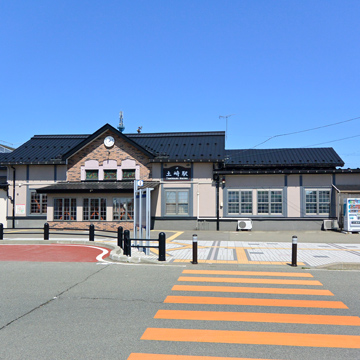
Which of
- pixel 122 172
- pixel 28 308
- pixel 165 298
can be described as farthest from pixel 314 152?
pixel 28 308

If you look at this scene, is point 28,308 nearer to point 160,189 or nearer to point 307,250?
point 307,250

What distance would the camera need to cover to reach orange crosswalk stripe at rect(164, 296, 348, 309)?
24.1 ft

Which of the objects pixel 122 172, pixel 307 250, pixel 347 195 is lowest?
pixel 307 250

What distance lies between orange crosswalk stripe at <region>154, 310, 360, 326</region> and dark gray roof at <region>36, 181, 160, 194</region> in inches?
681

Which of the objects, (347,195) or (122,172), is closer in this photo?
(347,195)

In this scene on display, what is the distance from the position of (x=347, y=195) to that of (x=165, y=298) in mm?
20109

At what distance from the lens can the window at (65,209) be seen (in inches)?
984

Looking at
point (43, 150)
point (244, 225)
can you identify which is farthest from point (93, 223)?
point (244, 225)

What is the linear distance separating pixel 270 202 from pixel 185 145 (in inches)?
299

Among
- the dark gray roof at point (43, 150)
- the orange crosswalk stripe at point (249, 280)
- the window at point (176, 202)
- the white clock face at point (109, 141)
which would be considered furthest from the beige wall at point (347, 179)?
the dark gray roof at point (43, 150)

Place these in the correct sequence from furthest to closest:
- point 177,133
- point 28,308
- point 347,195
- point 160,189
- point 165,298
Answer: point 177,133
point 160,189
point 347,195
point 165,298
point 28,308

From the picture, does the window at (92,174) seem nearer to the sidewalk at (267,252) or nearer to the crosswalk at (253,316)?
the sidewalk at (267,252)

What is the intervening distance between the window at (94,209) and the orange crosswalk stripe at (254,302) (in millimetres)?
17683

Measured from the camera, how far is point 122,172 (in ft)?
86.4
